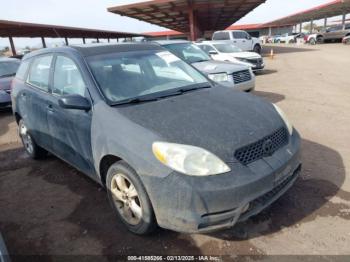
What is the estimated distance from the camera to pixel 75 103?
10.2 feet

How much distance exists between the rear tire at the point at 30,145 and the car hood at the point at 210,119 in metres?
2.66

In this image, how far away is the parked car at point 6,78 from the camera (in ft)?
28.7

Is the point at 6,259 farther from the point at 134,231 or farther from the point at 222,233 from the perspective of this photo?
the point at 222,233

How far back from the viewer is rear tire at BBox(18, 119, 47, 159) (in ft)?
16.4

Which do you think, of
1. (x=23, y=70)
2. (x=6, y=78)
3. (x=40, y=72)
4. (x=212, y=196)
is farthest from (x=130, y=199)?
(x=6, y=78)

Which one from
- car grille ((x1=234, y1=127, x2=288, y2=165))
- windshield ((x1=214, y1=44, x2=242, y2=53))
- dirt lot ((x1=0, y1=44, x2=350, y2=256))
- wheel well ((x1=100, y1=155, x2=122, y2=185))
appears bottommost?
dirt lot ((x1=0, y1=44, x2=350, y2=256))

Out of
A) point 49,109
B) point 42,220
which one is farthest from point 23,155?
point 42,220

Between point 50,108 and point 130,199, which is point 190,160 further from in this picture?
point 50,108

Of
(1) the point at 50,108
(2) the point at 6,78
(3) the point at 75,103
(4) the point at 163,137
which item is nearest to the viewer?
(4) the point at 163,137

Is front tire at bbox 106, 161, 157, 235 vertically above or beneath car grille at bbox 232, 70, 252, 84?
beneath

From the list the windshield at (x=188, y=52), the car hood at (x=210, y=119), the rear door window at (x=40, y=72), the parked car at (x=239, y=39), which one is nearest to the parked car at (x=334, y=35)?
the parked car at (x=239, y=39)

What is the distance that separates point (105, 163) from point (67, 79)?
4.10ft

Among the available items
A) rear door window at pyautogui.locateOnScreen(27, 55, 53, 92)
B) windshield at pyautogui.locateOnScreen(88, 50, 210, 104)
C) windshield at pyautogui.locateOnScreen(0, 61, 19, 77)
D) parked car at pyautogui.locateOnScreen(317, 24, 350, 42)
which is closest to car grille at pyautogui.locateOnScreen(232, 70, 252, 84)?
windshield at pyautogui.locateOnScreen(88, 50, 210, 104)

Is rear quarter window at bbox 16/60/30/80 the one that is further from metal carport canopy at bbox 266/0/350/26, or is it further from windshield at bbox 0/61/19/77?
metal carport canopy at bbox 266/0/350/26
